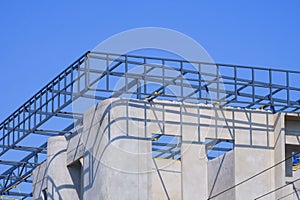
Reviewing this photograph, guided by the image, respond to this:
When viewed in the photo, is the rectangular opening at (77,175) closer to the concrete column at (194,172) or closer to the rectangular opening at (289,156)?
the concrete column at (194,172)

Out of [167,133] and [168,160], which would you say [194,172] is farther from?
[168,160]

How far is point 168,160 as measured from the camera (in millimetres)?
39188

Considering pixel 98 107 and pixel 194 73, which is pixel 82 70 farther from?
pixel 194 73

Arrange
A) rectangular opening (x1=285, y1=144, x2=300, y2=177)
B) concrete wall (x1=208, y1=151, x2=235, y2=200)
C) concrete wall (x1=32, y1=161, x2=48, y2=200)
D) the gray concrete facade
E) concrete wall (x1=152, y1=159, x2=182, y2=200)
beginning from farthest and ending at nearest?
concrete wall (x1=32, y1=161, x2=48, y2=200) → rectangular opening (x1=285, y1=144, x2=300, y2=177) → concrete wall (x1=208, y1=151, x2=235, y2=200) → concrete wall (x1=152, y1=159, x2=182, y2=200) → the gray concrete facade

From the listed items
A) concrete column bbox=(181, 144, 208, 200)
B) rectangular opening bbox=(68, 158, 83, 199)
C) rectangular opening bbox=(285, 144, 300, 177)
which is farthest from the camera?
rectangular opening bbox=(285, 144, 300, 177)

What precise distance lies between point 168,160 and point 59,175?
13.8 feet

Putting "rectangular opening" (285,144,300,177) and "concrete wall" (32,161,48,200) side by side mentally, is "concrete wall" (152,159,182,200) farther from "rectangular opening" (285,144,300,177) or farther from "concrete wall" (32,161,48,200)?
"concrete wall" (32,161,48,200)

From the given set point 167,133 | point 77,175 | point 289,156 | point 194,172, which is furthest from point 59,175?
point 289,156

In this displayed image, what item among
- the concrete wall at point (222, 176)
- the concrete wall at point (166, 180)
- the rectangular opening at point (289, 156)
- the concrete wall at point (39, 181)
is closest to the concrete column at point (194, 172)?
the concrete wall at point (166, 180)

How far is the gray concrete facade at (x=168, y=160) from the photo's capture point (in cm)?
3544

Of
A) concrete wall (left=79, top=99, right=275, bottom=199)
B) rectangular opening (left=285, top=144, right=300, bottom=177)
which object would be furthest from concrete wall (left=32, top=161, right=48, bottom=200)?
rectangular opening (left=285, top=144, right=300, bottom=177)

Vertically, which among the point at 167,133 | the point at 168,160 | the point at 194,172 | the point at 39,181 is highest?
the point at 167,133

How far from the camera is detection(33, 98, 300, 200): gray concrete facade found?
116ft

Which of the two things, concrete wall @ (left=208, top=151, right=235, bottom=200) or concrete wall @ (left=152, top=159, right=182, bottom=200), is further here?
concrete wall @ (left=208, top=151, right=235, bottom=200)
